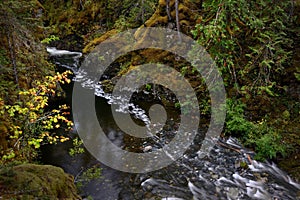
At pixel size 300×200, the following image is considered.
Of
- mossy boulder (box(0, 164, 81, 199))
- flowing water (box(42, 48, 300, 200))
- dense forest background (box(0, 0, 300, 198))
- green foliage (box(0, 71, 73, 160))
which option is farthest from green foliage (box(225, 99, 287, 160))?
green foliage (box(0, 71, 73, 160))

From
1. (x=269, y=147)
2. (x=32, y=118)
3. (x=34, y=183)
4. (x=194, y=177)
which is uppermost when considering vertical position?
(x=32, y=118)

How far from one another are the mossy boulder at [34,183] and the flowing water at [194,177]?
1303 mm

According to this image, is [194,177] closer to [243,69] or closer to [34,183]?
[34,183]

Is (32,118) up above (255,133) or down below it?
above

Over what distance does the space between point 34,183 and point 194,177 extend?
4509mm

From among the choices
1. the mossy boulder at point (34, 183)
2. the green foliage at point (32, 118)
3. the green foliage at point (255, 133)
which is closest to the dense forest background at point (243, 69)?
the green foliage at point (255, 133)

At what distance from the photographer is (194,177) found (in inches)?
305

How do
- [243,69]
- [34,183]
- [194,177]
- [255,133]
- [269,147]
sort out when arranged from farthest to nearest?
[243,69]
[255,133]
[269,147]
[194,177]
[34,183]

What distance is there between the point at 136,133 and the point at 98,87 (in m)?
6.06

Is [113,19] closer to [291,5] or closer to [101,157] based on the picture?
[291,5]

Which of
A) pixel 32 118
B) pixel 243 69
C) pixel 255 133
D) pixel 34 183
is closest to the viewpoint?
pixel 34 183

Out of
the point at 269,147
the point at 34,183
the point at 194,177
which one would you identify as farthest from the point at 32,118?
the point at 269,147

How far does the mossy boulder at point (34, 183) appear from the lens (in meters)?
4.49

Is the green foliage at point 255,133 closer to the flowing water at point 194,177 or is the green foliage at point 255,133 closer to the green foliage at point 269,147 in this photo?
the green foliage at point 269,147
